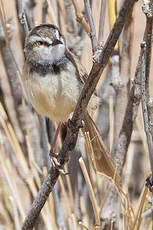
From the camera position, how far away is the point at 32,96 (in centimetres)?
168

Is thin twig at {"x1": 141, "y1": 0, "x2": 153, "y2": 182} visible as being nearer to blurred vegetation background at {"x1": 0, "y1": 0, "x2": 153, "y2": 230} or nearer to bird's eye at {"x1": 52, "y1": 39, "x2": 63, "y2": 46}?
blurred vegetation background at {"x1": 0, "y1": 0, "x2": 153, "y2": 230}

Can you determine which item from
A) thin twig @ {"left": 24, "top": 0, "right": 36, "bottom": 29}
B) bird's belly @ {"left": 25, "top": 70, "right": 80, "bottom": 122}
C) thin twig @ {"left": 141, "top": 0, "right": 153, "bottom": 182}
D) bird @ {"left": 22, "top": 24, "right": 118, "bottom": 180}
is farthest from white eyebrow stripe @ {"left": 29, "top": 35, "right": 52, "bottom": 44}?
thin twig @ {"left": 141, "top": 0, "right": 153, "bottom": 182}

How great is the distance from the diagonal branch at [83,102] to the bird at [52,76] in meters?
0.09

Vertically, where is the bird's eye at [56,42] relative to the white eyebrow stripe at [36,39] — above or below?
below

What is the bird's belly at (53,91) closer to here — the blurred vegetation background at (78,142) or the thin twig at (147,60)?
the blurred vegetation background at (78,142)

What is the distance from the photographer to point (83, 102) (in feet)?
4.13

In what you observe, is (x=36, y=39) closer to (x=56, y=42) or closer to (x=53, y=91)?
(x=56, y=42)

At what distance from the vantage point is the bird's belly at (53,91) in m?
1.61

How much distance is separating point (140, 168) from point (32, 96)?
1848 mm

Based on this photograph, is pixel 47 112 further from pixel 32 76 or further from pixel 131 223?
pixel 131 223

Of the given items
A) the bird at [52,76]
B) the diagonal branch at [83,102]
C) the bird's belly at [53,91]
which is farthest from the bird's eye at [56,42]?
the diagonal branch at [83,102]

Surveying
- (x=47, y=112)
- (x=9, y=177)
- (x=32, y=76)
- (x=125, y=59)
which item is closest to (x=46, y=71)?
(x=32, y=76)

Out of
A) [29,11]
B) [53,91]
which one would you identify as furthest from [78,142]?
[29,11]

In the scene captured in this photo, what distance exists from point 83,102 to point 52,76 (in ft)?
1.30
